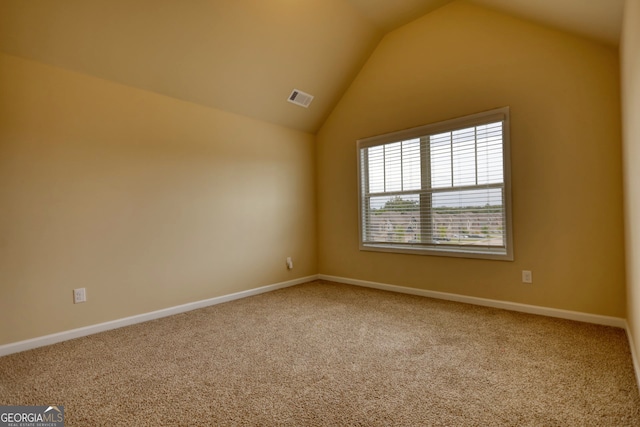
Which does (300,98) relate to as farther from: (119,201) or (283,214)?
(119,201)

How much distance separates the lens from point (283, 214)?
4359 millimetres

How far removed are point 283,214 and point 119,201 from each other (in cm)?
196

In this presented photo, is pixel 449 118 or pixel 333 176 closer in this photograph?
pixel 449 118

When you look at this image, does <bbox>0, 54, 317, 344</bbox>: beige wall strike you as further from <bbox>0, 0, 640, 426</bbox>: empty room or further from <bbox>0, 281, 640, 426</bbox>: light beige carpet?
<bbox>0, 281, 640, 426</bbox>: light beige carpet

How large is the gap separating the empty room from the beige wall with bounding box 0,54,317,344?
0.7 inches

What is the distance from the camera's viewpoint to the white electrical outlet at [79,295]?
2.67 meters

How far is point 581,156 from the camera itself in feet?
8.87

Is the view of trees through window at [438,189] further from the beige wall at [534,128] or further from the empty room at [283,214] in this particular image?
the beige wall at [534,128]

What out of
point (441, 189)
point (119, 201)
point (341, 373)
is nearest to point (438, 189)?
point (441, 189)

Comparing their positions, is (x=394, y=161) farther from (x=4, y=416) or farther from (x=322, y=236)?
(x=4, y=416)

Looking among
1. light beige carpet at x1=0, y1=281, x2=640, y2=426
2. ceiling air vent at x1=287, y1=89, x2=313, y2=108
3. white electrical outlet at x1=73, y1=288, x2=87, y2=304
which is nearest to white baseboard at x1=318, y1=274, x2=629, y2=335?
light beige carpet at x1=0, y1=281, x2=640, y2=426

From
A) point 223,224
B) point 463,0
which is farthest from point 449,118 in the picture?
point 223,224

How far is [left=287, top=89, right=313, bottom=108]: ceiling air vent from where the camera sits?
3982 mm

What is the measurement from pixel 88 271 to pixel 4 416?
1.34 metres
